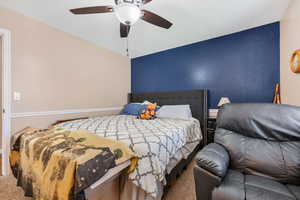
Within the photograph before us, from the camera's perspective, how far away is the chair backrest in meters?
1.19

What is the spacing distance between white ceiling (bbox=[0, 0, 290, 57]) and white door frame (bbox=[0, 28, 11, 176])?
53cm

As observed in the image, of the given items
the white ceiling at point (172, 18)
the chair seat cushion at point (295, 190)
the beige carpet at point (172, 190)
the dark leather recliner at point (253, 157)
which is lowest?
the beige carpet at point (172, 190)

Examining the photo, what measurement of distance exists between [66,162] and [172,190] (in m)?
1.32

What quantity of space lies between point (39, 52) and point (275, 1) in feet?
12.4

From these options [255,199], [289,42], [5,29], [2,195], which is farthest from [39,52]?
[289,42]

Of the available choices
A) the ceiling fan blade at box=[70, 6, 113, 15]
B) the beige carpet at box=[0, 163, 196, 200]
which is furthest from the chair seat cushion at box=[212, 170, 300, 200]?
the ceiling fan blade at box=[70, 6, 113, 15]

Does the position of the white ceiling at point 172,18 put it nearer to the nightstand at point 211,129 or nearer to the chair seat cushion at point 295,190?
the nightstand at point 211,129

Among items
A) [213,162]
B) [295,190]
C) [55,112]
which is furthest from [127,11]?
[55,112]

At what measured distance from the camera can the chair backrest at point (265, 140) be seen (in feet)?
3.89

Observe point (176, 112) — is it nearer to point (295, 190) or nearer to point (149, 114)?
point (149, 114)

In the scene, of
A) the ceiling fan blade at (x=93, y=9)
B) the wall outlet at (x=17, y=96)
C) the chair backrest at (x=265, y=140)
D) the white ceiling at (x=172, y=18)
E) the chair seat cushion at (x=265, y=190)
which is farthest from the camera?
the wall outlet at (x=17, y=96)

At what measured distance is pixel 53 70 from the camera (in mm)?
2506

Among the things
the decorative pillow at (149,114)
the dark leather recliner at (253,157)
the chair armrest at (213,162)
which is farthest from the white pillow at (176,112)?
the chair armrest at (213,162)

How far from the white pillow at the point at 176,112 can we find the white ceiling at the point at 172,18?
1.55m
